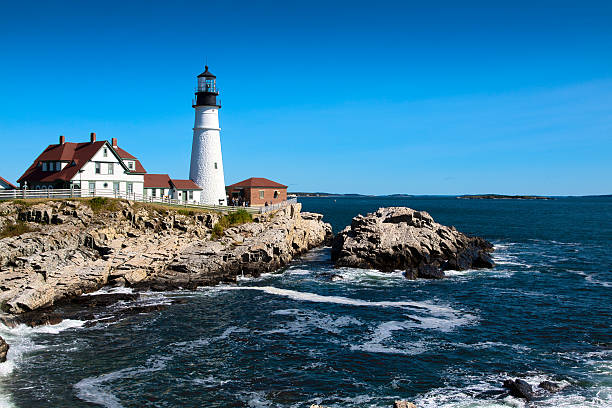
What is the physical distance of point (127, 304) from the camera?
95.2 ft

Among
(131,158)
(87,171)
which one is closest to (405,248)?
(131,158)

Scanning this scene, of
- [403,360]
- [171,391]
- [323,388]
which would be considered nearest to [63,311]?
[171,391]

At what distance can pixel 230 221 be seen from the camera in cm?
4597

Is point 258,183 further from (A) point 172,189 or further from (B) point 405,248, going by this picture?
(B) point 405,248

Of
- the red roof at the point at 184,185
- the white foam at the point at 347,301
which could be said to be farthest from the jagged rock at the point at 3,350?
the red roof at the point at 184,185

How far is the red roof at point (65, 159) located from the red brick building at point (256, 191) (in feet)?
40.8

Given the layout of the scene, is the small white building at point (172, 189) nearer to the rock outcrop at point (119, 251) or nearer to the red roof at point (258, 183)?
the red roof at point (258, 183)

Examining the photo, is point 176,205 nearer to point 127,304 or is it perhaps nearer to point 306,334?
point 127,304

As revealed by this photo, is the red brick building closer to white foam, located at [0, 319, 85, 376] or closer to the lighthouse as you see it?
the lighthouse

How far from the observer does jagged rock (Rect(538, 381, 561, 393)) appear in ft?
56.9

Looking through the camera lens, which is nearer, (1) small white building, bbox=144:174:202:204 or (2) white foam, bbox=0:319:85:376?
(2) white foam, bbox=0:319:85:376

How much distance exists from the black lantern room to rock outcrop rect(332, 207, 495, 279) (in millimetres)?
21486

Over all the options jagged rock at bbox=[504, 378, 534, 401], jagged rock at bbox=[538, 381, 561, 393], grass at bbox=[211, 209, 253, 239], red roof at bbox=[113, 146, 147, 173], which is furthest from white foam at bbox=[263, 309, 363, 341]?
red roof at bbox=[113, 146, 147, 173]

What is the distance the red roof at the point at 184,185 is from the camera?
52309 millimetres
